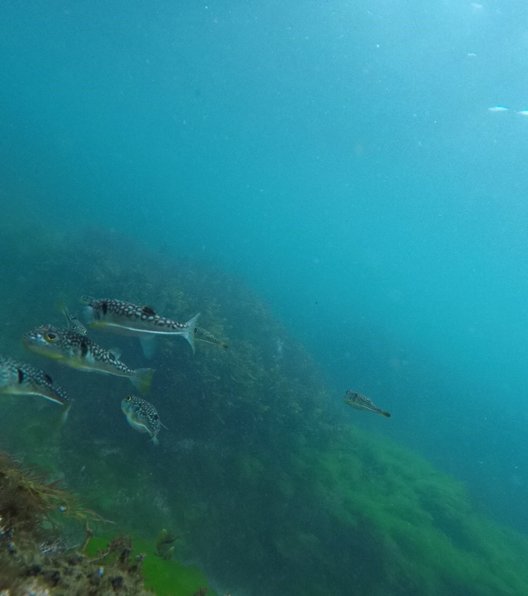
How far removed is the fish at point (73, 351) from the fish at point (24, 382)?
549mm

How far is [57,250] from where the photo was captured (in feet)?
65.7

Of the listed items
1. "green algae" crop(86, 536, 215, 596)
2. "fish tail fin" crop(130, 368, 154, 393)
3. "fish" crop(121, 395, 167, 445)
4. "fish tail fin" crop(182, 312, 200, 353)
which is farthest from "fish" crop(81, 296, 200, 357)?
"green algae" crop(86, 536, 215, 596)

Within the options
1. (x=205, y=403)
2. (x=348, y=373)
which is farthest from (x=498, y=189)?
(x=205, y=403)

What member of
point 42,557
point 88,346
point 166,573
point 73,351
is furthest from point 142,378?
point 166,573

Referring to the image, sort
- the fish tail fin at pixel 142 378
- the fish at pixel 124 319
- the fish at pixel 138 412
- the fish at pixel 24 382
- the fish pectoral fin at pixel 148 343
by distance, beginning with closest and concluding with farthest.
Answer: the fish at pixel 24 382
the fish at pixel 124 319
the fish tail fin at pixel 142 378
the fish pectoral fin at pixel 148 343
the fish at pixel 138 412

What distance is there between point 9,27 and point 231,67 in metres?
57.1

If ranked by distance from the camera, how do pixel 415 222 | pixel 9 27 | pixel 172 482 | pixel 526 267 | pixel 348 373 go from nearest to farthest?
pixel 172 482 < pixel 348 373 < pixel 9 27 < pixel 415 222 < pixel 526 267

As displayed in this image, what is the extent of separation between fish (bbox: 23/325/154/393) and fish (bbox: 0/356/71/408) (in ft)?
1.80

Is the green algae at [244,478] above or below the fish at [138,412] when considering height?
below

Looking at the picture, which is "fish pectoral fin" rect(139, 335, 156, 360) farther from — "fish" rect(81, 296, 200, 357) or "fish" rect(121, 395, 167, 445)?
"fish" rect(121, 395, 167, 445)

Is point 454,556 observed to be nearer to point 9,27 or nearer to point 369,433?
point 369,433

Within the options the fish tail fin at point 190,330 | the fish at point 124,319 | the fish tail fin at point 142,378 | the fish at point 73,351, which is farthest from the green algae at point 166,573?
the fish at point 124,319

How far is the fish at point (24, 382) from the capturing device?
4.43m

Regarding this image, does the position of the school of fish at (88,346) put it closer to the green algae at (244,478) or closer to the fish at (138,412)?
the fish at (138,412)
